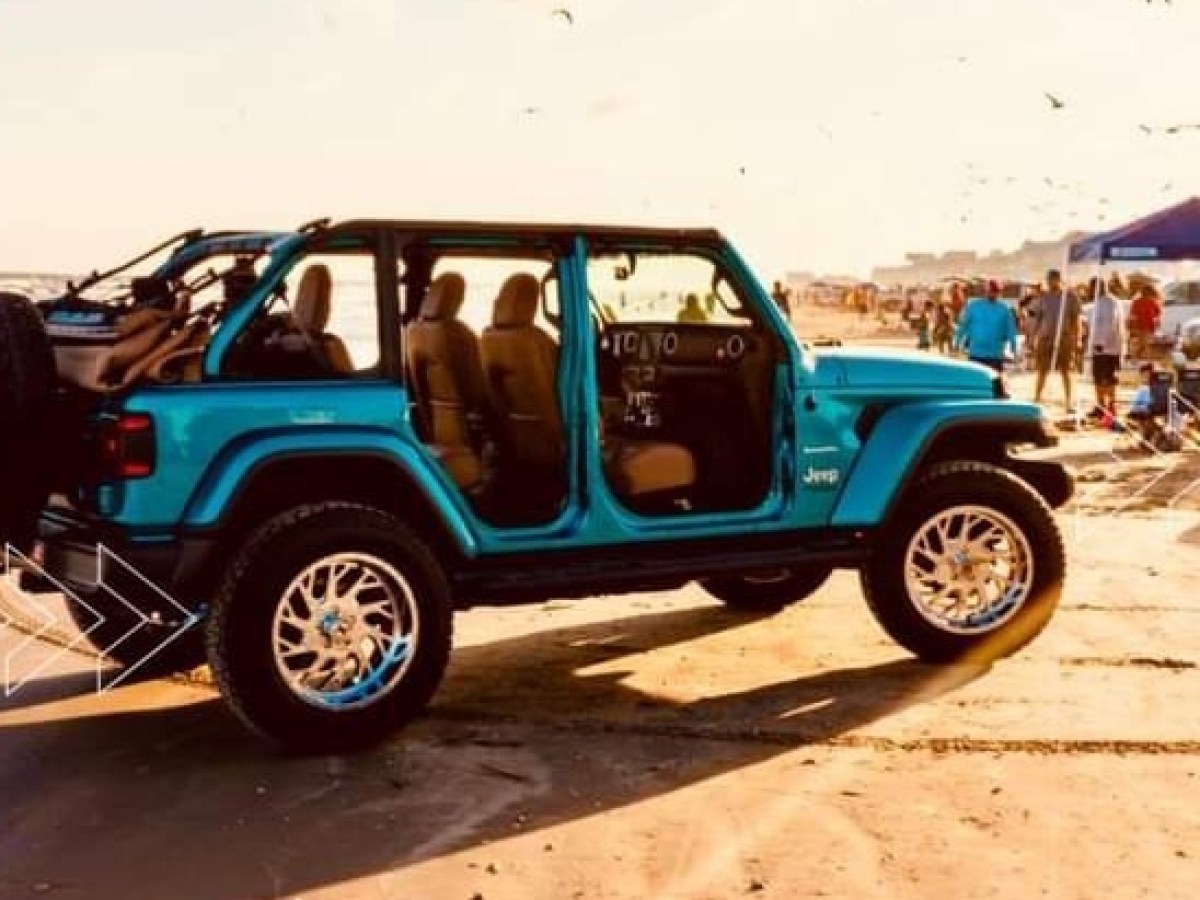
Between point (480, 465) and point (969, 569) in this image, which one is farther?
point (969, 569)

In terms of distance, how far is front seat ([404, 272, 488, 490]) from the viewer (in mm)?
6277

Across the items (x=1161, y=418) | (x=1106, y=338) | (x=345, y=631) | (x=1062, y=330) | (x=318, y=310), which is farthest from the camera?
(x=1062, y=330)

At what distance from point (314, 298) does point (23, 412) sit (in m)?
1.13

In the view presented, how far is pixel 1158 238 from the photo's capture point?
69.6ft

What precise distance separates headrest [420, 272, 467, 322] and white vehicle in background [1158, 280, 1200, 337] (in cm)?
3059

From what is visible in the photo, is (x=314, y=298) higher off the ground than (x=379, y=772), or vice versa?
(x=314, y=298)

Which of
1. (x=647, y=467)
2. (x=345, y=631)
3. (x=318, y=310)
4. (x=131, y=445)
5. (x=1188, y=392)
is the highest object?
(x=318, y=310)

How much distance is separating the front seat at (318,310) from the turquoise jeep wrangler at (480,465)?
0.01 meters

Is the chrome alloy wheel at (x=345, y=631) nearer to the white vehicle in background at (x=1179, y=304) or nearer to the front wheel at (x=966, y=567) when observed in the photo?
the front wheel at (x=966, y=567)

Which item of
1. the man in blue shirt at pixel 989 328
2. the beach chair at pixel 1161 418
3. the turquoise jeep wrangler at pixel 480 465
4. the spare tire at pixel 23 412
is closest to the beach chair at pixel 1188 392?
the beach chair at pixel 1161 418

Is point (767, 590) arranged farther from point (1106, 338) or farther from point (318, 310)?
point (1106, 338)

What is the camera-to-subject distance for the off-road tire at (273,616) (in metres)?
5.38

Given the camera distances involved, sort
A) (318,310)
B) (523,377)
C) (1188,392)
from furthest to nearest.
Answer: (1188,392)
(523,377)
(318,310)

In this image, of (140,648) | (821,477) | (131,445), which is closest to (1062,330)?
(821,477)
